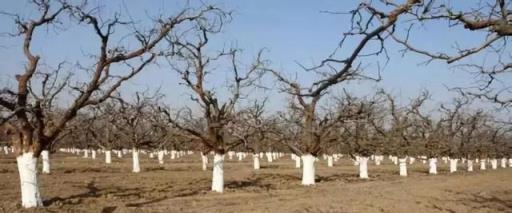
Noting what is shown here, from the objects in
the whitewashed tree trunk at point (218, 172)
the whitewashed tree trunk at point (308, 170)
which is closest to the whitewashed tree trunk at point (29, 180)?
the whitewashed tree trunk at point (218, 172)

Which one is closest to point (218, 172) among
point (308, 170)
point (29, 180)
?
point (308, 170)

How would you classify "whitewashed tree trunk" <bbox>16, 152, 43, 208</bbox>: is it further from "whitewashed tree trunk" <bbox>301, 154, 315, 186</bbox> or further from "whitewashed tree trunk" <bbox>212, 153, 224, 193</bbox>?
"whitewashed tree trunk" <bbox>301, 154, 315, 186</bbox>

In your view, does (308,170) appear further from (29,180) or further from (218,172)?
(29,180)

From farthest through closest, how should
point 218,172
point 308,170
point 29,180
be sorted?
point 308,170 → point 218,172 → point 29,180

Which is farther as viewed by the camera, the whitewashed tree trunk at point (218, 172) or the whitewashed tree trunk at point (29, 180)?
the whitewashed tree trunk at point (218, 172)

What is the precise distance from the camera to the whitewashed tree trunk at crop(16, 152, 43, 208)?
18.2 meters

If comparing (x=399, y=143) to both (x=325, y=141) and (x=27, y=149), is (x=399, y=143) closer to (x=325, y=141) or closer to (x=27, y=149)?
(x=325, y=141)

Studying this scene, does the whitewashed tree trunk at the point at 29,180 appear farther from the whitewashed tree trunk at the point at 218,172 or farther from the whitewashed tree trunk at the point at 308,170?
the whitewashed tree trunk at the point at 308,170

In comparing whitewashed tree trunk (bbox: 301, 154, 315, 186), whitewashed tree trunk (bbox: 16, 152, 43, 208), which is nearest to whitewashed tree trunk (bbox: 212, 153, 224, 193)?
whitewashed tree trunk (bbox: 301, 154, 315, 186)

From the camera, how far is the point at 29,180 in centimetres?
1817

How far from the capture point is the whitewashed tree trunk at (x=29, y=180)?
59.6 feet

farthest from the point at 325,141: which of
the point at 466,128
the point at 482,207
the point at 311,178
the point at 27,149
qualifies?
the point at 466,128

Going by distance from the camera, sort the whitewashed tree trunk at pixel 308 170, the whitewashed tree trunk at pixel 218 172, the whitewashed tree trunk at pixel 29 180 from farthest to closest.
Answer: the whitewashed tree trunk at pixel 308 170 < the whitewashed tree trunk at pixel 218 172 < the whitewashed tree trunk at pixel 29 180

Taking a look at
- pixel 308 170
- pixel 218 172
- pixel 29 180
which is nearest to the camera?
pixel 29 180
